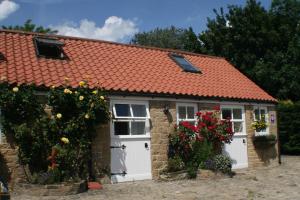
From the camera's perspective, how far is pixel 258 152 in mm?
18719

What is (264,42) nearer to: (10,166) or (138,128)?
(138,128)

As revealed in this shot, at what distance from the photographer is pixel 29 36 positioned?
52.3 ft

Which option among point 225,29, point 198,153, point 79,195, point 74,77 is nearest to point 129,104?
point 74,77

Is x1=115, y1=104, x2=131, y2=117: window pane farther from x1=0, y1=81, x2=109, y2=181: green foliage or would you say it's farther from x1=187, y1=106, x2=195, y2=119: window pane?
x1=187, y1=106, x2=195, y2=119: window pane

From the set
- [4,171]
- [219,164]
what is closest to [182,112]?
[219,164]

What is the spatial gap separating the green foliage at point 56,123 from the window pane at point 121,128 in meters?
1.15

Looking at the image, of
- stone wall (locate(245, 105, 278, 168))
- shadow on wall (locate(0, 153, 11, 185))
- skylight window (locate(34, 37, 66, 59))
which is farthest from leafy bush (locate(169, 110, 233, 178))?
shadow on wall (locate(0, 153, 11, 185))

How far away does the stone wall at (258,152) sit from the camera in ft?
59.7

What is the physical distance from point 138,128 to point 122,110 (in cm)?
86

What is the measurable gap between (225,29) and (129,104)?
18.5 meters

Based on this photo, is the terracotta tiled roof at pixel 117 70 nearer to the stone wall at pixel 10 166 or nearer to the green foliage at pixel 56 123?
the green foliage at pixel 56 123

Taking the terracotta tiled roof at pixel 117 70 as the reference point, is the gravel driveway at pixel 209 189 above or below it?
below

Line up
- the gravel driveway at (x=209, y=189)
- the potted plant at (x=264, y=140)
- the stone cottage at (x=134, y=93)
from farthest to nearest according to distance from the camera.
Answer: the potted plant at (x=264, y=140) → the stone cottage at (x=134, y=93) → the gravel driveway at (x=209, y=189)

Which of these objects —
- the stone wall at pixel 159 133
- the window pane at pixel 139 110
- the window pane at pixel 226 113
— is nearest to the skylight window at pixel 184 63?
the window pane at pixel 226 113
